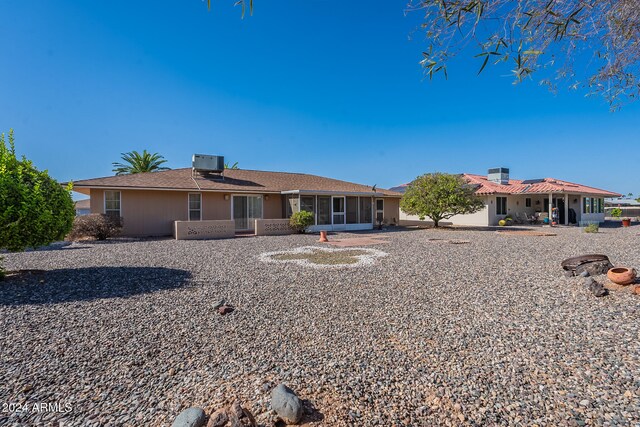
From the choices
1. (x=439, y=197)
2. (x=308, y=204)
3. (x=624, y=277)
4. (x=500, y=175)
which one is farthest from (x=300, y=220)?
(x=500, y=175)

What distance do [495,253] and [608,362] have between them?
775 centimetres

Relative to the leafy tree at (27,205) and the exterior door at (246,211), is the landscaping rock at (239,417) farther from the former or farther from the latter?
the exterior door at (246,211)

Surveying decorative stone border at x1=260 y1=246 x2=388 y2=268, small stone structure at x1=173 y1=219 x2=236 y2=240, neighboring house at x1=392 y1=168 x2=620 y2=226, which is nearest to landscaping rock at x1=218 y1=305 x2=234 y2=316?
decorative stone border at x1=260 y1=246 x2=388 y2=268

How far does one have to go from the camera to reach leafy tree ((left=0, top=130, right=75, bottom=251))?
248 inches

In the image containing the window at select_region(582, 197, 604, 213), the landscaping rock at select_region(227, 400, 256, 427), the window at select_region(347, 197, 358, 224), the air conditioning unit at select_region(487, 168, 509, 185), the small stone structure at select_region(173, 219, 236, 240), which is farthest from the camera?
the air conditioning unit at select_region(487, 168, 509, 185)

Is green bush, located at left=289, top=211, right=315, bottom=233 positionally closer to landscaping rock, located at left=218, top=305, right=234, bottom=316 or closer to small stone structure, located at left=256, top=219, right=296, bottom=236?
small stone structure, located at left=256, top=219, right=296, bottom=236

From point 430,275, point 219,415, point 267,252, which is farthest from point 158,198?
point 219,415

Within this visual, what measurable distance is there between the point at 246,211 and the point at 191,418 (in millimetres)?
17156

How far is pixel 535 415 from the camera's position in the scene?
8.52 ft

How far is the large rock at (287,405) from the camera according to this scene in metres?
2.54

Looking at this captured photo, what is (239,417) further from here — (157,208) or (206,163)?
(206,163)

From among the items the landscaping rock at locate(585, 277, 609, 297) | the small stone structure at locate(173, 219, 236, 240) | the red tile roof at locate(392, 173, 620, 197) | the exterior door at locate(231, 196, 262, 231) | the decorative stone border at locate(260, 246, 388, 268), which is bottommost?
the decorative stone border at locate(260, 246, 388, 268)

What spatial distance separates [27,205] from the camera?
6.37 metres

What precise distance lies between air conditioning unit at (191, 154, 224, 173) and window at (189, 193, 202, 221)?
2.57m
